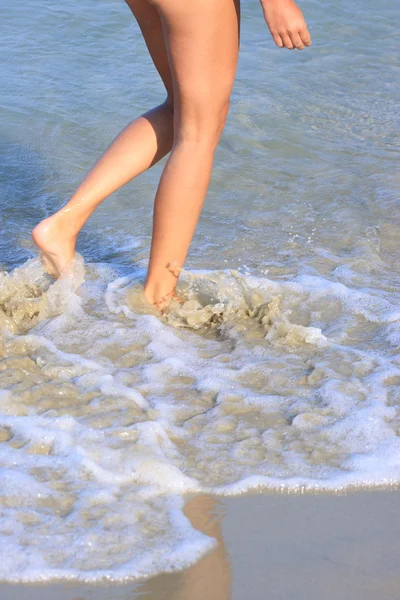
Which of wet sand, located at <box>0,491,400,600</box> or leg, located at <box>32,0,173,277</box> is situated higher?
leg, located at <box>32,0,173,277</box>

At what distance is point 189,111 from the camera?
2.44 meters

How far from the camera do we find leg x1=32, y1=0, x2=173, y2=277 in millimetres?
2645

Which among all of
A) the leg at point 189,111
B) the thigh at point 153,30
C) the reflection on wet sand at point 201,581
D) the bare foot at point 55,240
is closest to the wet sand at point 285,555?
the reflection on wet sand at point 201,581

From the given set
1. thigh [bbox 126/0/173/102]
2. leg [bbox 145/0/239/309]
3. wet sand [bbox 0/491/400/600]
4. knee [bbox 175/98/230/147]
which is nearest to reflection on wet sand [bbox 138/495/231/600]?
wet sand [bbox 0/491/400/600]

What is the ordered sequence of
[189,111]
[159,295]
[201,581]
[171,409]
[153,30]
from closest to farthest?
[201,581] < [171,409] < [189,111] < [153,30] < [159,295]

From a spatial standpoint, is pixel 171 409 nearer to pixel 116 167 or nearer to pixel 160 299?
pixel 160 299

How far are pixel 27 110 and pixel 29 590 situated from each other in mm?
3894

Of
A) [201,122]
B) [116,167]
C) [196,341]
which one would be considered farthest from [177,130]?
[196,341]

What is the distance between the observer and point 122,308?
280 centimetres

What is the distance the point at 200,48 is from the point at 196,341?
89 centimetres

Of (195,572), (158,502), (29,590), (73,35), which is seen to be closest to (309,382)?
(158,502)

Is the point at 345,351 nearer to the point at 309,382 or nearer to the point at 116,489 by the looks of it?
the point at 309,382

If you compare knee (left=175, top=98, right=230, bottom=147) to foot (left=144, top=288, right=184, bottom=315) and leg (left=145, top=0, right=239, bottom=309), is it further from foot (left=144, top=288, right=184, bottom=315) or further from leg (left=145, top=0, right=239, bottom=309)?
foot (left=144, top=288, right=184, bottom=315)

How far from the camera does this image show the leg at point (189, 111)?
226 cm
